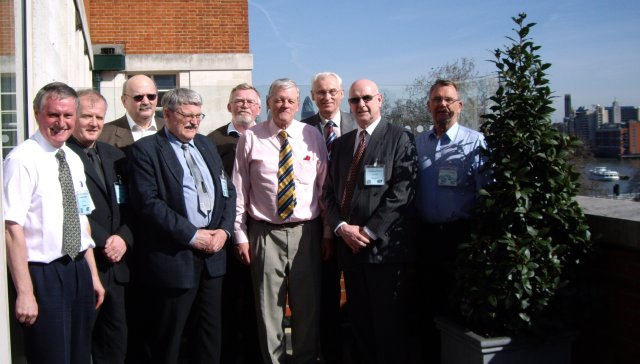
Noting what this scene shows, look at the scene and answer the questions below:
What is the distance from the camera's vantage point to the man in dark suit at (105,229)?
3.70 metres

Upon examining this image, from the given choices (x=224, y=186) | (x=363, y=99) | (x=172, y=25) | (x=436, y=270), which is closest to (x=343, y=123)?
(x=363, y=99)

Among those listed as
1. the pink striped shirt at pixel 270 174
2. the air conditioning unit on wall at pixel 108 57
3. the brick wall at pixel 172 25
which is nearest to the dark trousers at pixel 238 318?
the pink striped shirt at pixel 270 174

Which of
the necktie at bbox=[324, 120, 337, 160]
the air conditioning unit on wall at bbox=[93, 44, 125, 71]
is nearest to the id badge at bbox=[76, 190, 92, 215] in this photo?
the necktie at bbox=[324, 120, 337, 160]

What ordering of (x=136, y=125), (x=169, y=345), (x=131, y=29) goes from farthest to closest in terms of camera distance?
(x=131, y=29)
(x=136, y=125)
(x=169, y=345)

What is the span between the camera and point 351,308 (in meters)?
4.30

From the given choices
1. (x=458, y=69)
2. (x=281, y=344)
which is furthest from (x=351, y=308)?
(x=458, y=69)

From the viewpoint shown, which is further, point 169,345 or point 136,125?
point 136,125

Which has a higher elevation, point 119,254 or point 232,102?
point 232,102

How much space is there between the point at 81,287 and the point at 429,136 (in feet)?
8.68

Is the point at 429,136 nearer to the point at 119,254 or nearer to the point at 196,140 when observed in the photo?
the point at 196,140

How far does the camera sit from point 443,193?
4.16m

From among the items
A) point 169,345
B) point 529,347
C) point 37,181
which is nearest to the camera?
point 37,181

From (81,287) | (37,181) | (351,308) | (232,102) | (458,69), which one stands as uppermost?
(458,69)

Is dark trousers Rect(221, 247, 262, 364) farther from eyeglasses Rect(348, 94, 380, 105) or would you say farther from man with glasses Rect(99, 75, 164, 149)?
eyeglasses Rect(348, 94, 380, 105)
